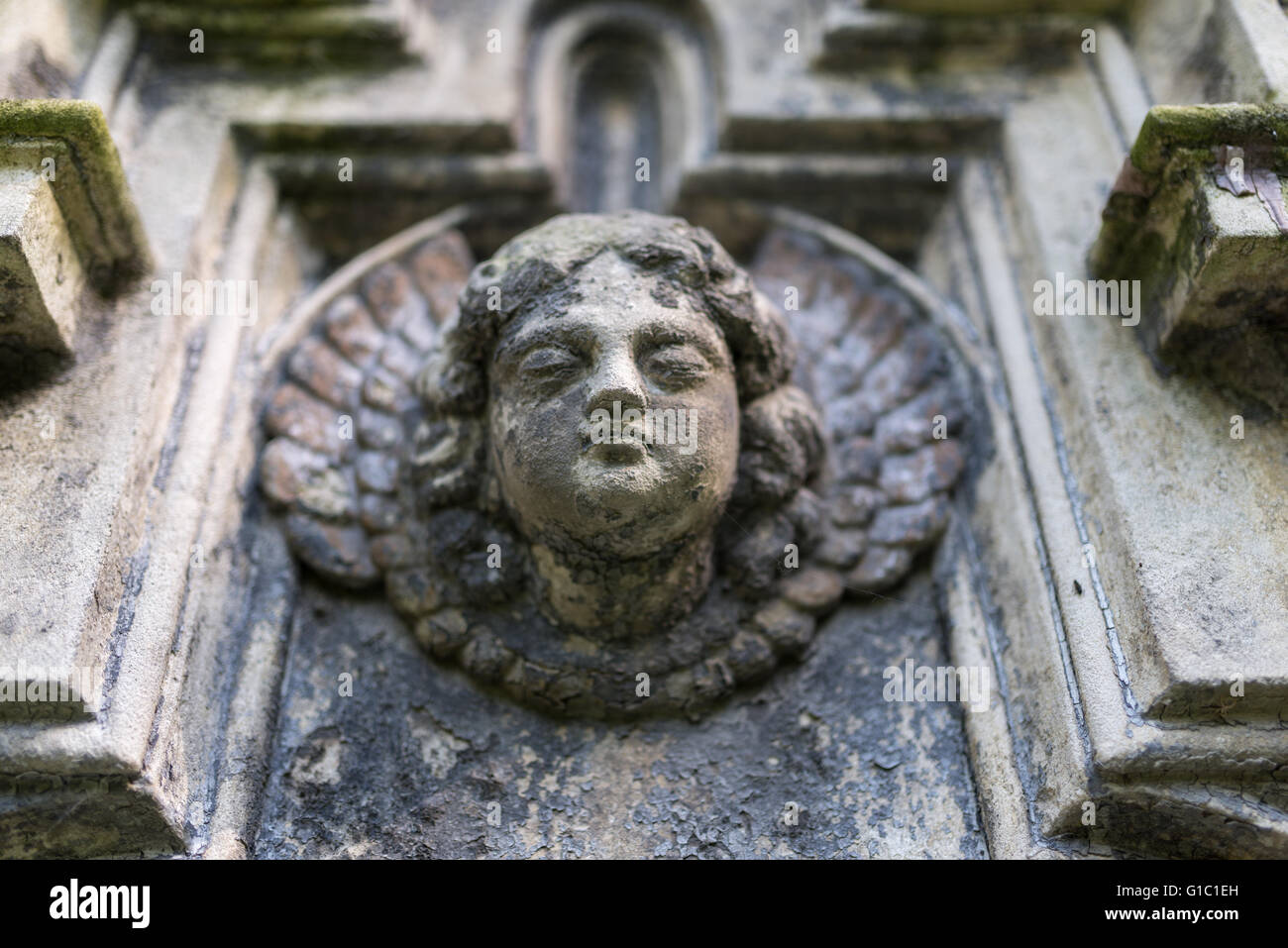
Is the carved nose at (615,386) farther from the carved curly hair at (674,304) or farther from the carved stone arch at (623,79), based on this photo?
the carved stone arch at (623,79)

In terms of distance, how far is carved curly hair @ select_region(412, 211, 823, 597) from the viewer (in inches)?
110

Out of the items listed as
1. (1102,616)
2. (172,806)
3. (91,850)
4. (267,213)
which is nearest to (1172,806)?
(1102,616)

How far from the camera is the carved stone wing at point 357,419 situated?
9.93ft

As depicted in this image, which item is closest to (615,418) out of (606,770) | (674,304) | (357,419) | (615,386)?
(615,386)

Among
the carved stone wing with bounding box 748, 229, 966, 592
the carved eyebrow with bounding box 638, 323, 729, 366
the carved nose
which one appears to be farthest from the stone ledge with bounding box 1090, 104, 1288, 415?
the carved nose

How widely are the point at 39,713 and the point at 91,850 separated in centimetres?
33

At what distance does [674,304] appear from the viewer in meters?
2.73

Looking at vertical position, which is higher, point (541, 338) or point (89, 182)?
point (89, 182)

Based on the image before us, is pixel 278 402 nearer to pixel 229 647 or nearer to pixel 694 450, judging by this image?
pixel 229 647

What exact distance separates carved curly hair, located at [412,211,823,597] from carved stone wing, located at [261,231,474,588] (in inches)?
6.0

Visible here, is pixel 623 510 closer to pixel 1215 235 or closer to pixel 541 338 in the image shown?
pixel 541 338

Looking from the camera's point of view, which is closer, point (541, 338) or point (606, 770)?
point (541, 338)

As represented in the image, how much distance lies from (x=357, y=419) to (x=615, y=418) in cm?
98

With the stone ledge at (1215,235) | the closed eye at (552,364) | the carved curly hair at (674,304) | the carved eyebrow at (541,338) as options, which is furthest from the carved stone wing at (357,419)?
the stone ledge at (1215,235)
